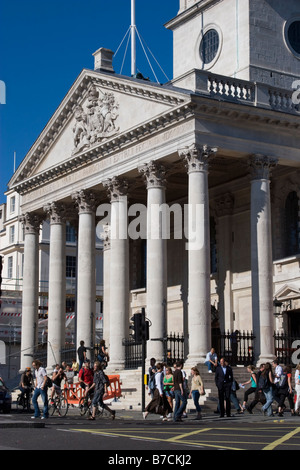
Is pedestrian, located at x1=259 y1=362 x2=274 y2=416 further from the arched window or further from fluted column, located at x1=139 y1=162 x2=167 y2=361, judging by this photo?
the arched window

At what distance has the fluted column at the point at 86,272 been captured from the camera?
41.8 meters

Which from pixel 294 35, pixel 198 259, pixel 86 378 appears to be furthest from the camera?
pixel 294 35

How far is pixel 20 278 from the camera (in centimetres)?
7206

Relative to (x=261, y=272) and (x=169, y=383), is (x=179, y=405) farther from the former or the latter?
(x=261, y=272)

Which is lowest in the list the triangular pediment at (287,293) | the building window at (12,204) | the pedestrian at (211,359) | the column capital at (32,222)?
the pedestrian at (211,359)

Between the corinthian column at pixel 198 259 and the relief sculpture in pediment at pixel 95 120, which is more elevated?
the relief sculpture in pediment at pixel 95 120

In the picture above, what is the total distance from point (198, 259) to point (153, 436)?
53.2 ft

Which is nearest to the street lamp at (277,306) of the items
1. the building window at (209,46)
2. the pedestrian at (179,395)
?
the pedestrian at (179,395)

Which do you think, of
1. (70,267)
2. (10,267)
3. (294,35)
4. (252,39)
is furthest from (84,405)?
(10,267)

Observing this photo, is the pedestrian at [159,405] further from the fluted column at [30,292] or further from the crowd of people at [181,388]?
the fluted column at [30,292]

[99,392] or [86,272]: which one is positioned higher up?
[86,272]

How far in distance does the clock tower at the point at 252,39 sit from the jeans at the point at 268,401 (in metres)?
19.1

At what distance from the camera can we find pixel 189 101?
114 ft

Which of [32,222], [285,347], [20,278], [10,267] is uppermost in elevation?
[10,267]
